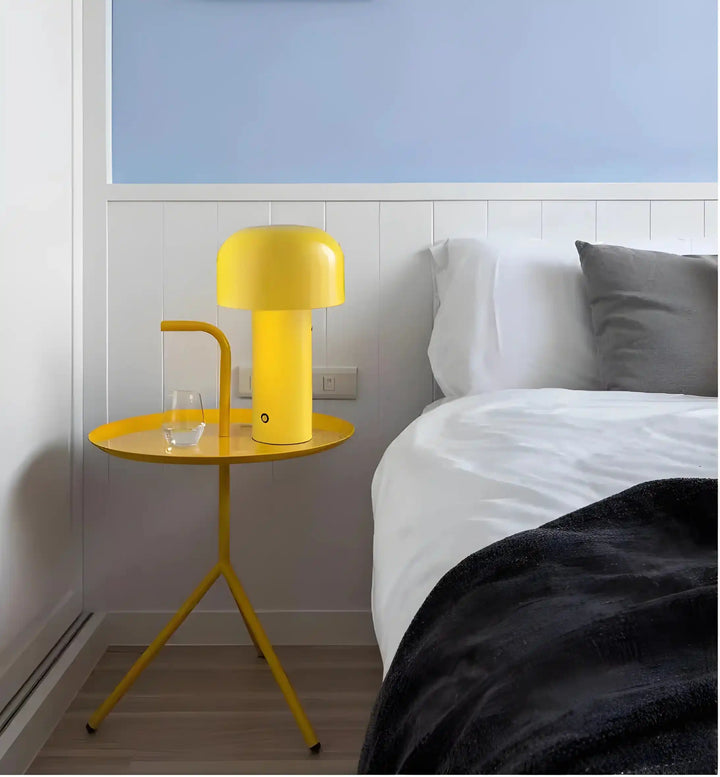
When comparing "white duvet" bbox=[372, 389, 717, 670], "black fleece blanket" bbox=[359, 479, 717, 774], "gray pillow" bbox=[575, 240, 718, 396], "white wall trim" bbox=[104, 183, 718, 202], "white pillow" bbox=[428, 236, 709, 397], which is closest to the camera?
"black fleece blanket" bbox=[359, 479, 717, 774]

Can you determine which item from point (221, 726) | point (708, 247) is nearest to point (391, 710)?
point (221, 726)

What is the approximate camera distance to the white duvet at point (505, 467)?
746 millimetres

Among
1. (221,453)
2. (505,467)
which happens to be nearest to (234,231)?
(221,453)

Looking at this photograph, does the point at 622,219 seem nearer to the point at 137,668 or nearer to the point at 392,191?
the point at 392,191

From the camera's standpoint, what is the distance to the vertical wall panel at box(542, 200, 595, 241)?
1.84m

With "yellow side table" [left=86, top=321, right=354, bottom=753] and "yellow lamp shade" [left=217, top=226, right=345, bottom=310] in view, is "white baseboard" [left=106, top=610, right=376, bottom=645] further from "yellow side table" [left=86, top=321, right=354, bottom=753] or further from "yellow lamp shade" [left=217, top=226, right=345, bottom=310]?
"yellow lamp shade" [left=217, top=226, right=345, bottom=310]

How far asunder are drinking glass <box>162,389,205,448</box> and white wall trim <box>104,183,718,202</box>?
62cm

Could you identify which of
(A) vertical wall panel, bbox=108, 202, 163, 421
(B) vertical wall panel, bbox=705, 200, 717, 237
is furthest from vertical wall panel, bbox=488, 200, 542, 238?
(A) vertical wall panel, bbox=108, 202, 163, 421

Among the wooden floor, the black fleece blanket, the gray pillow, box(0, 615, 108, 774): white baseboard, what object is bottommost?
the wooden floor

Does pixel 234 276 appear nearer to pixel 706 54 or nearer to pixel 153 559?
pixel 153 559

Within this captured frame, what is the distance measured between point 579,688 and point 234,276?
118 cm

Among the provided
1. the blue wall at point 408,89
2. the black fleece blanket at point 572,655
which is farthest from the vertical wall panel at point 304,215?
the black fleece blanket at point 572,655

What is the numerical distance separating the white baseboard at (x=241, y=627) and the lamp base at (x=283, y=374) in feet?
2.06

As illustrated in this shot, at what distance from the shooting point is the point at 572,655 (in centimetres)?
44
